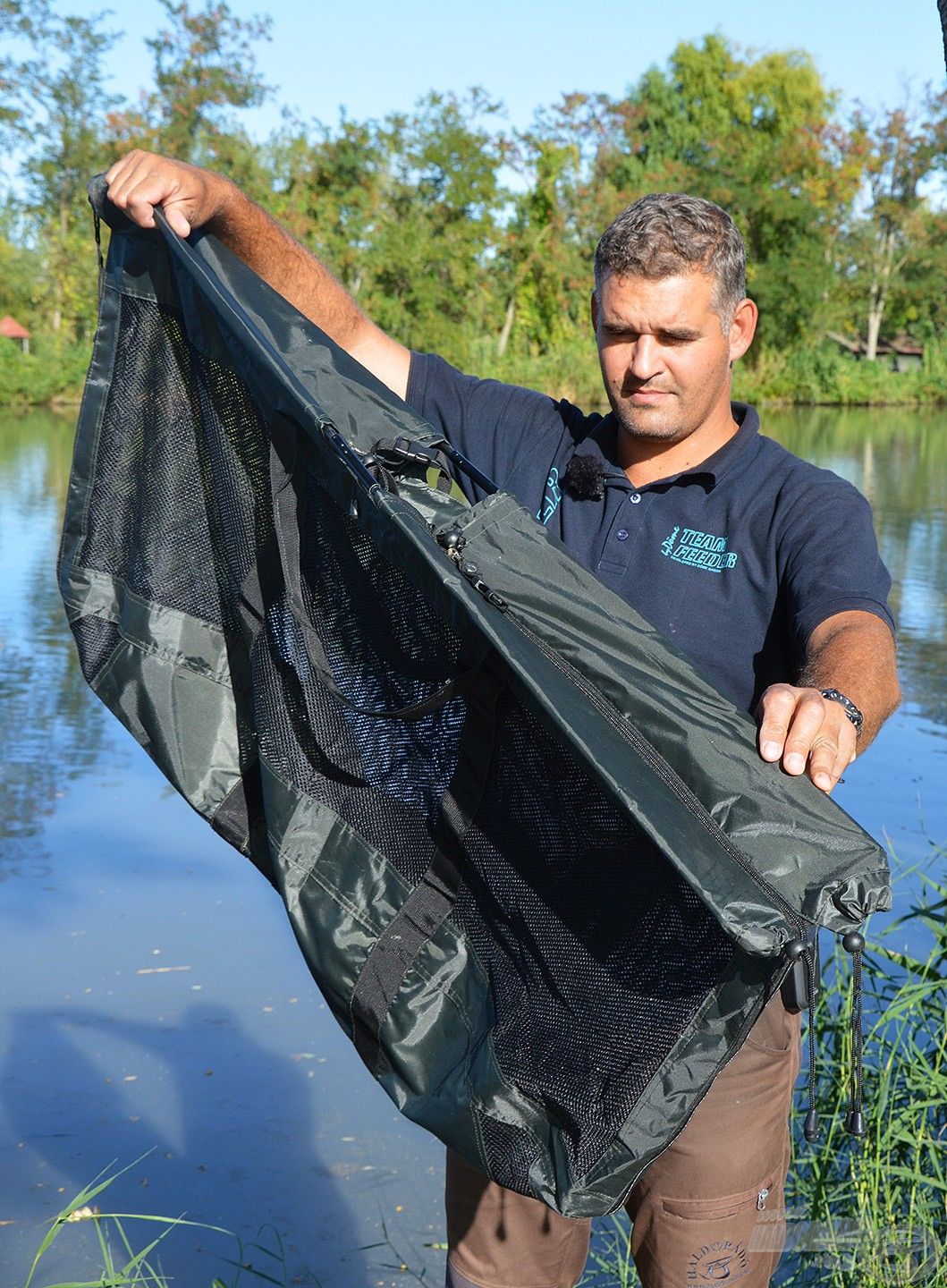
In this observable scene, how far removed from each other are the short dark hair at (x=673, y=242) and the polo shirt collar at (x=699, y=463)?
0.69 ft

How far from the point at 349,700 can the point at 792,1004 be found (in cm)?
86

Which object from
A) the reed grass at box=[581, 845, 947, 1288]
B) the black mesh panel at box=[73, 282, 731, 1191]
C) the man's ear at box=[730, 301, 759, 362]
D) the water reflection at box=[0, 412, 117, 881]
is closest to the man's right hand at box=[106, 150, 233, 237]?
the black mesh panel at box=[73, 282, 731, 1191]

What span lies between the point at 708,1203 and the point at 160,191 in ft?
6.50

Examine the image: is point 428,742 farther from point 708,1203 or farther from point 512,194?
point 512,194

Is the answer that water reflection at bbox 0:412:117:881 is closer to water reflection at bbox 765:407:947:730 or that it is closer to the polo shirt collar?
the polo shirt collar

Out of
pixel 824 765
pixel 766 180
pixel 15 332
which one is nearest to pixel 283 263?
pixel 824 765

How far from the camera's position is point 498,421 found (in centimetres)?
283

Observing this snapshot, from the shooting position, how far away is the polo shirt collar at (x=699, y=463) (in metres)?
2.50

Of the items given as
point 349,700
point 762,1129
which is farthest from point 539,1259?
point 349,700

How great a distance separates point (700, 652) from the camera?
7.95ft

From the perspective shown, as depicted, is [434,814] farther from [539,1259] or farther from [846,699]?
[539,1259]

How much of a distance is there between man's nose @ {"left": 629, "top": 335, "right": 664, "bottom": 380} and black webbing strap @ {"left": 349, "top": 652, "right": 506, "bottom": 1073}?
746 mm

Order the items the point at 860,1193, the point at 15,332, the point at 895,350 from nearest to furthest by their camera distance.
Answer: the point at 860,1193, the point at 15,332, the point at 895,350

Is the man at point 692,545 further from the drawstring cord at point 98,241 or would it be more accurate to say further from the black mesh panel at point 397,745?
the black mesh panel at point 397,745
